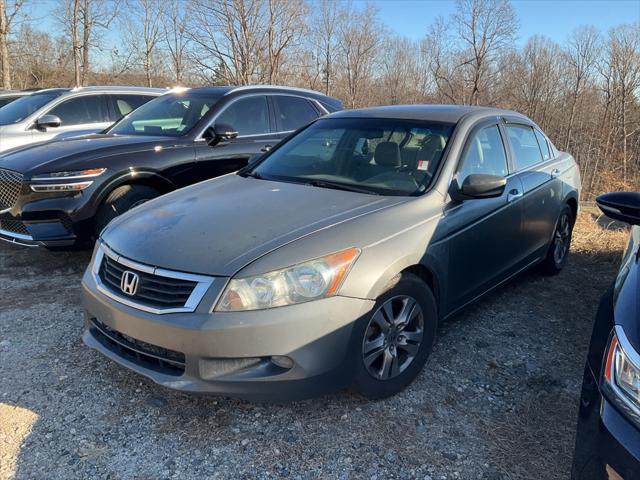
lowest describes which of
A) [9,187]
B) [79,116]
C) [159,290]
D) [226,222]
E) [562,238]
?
[562,238]

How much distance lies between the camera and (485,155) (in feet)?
12.4

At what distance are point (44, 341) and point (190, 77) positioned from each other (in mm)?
28890

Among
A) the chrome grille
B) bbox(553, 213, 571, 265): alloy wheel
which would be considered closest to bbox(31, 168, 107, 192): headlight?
the chrome grille

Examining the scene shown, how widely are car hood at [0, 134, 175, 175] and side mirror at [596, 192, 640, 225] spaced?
13.4 ft

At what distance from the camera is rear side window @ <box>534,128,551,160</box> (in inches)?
186

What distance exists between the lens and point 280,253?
2486 millimetres

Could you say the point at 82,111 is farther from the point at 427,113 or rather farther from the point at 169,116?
the point at 427,113

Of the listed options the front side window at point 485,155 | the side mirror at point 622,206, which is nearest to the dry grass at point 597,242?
the front side window at point 485,155

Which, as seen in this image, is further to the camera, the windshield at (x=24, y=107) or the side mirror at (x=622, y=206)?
the windshield at (x=24, y=107)

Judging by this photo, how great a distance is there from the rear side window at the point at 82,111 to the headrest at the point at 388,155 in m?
5.58

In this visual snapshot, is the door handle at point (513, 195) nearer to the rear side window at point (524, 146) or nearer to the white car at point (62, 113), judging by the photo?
the rear side window at point (524, 146)

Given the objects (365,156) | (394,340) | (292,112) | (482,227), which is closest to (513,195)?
(482,227)

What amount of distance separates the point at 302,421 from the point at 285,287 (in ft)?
2.69

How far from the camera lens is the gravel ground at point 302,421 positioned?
2.41 meters
